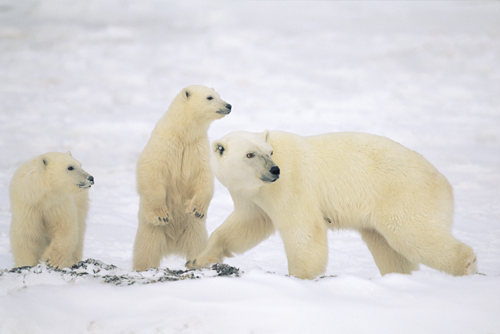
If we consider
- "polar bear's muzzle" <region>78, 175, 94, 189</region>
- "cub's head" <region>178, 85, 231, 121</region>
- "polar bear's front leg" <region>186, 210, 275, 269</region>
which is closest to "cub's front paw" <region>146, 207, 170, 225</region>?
"polar bear's front leg" <region>186, 210, 275, 269</region>

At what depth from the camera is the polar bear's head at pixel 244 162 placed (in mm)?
3381

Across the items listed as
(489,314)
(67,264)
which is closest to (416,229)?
(489,314)

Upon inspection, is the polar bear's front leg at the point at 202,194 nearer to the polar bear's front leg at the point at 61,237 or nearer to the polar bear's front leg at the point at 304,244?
the polar bear's front leg at the point at 304,244

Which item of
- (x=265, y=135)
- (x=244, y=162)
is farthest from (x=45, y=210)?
(x=265, y=135)

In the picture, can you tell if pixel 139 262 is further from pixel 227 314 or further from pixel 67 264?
pixel 227 314

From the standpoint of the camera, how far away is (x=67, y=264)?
4078 mm

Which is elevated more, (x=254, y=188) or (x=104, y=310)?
(x=254, y=188)

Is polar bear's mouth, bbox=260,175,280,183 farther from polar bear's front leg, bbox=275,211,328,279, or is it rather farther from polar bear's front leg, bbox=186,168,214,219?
polar bear's front leg, bbox=186,168,214,219

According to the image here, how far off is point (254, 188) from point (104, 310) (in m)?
1.39

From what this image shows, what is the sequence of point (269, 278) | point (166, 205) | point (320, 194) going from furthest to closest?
1. point (166, 205)
2. point (320, 194)
3. point (269, 278)

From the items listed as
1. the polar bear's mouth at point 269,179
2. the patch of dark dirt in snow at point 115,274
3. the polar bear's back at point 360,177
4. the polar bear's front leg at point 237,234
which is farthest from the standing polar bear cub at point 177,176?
the polar bear's mouth at point 269,179

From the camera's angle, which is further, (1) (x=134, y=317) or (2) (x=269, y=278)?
(2) (x=269, y=278)

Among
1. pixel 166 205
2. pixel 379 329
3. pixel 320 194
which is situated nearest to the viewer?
pixel 379 329

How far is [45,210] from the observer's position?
4.17m
